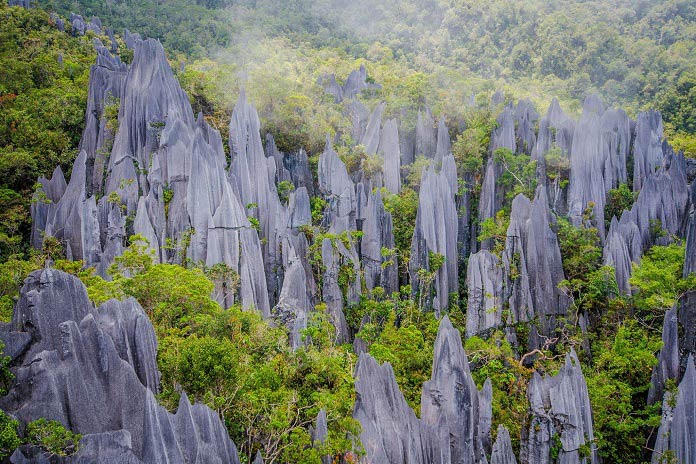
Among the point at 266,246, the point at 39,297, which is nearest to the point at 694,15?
the point at 266,246

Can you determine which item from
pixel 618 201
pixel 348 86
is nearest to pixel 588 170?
pixel 618 201

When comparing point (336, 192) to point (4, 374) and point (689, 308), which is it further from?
point (4, 374)

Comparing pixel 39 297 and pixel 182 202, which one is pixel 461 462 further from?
pixel 182 202

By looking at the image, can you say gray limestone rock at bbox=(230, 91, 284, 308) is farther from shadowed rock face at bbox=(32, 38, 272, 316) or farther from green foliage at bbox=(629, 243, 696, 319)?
green foliage at bbox=(629, 243, 696, 319)

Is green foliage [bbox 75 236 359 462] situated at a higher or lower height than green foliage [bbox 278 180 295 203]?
Result: lower

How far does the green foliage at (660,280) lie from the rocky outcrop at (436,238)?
712 centimetres

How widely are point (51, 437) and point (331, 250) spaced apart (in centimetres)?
1437

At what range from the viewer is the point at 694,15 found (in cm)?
4266

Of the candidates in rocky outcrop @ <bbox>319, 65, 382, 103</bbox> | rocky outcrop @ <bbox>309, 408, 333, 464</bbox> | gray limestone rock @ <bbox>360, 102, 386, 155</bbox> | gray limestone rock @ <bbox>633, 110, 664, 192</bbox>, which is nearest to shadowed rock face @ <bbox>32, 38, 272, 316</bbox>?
gray limestone rock @ <bbox>360, 102, 386, 155</bbox>

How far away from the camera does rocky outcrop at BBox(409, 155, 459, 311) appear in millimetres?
23750

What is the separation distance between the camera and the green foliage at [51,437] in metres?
9.98

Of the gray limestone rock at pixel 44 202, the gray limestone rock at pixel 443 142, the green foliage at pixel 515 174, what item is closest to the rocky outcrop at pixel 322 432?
the gray limestone rock at pixel 44 202

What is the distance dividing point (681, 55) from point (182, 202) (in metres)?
34.3

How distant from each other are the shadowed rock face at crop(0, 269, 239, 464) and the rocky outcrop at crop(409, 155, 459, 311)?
1333cm
